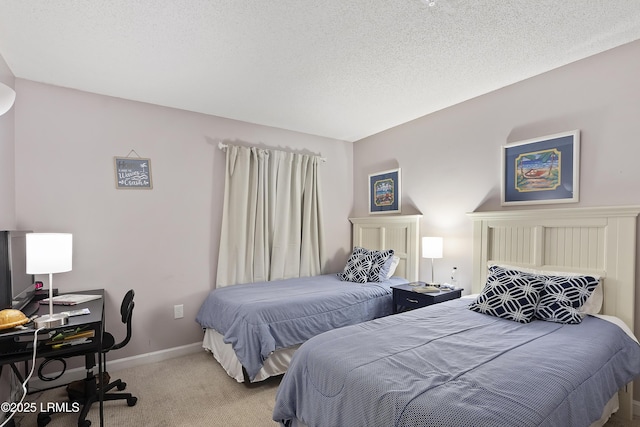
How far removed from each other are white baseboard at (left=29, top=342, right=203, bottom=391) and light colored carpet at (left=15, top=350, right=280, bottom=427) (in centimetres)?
7

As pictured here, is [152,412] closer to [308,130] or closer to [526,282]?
[526,282]

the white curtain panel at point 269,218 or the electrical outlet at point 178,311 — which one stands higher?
the white curtain panel at point 269,218

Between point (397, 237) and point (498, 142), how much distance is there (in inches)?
58.1

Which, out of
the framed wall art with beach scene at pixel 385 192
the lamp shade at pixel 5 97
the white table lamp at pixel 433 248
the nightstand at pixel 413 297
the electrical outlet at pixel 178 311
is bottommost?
the electrical outlet at pixel 178 311

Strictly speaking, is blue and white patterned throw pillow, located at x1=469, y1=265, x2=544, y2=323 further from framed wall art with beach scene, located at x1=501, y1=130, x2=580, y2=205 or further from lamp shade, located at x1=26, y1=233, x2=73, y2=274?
lamp shade, located at x1=26, y1=233, x2=73, y2=274

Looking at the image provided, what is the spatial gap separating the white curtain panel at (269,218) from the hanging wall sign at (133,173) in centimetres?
75

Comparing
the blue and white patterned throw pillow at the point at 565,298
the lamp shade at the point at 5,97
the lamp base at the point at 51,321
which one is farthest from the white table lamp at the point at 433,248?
the lamp shade at the point at 5,97

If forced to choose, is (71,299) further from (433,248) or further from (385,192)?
(385,192)

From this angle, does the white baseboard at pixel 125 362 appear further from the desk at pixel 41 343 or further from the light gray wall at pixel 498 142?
the light gray wall at pixel 498 142

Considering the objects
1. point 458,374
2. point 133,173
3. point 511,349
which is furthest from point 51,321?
point 511,349

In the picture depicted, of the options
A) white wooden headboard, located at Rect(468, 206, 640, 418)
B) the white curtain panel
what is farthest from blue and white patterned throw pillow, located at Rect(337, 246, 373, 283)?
white wooden headboard, located at Rect(468, 206, 640, 418)

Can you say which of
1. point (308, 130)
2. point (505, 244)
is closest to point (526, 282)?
point (505, 244)

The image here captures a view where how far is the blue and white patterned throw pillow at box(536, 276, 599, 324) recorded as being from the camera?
2051 millimetres

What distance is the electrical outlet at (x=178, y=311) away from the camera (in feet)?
10.5
